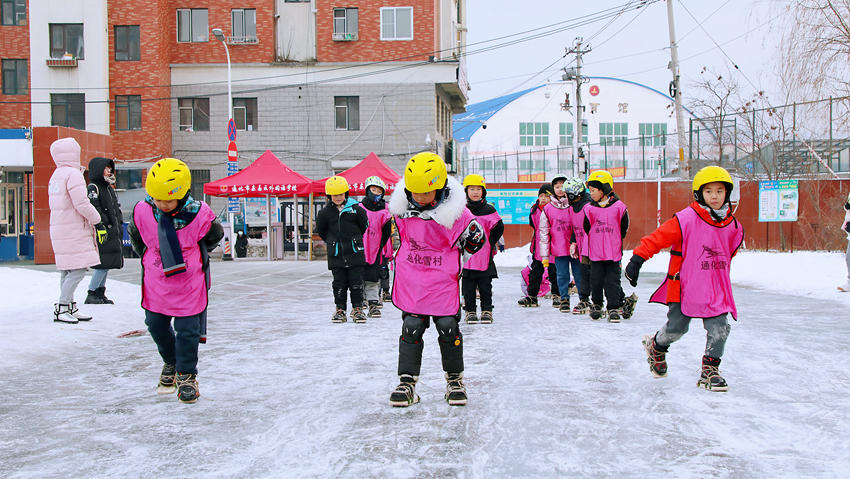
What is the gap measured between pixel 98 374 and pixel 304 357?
67.0 inches

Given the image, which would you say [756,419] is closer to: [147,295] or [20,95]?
[147,295]

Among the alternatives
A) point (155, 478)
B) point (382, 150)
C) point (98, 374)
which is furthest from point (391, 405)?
point (382, 150)

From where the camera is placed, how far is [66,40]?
108ft

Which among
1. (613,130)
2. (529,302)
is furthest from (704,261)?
(613,130)

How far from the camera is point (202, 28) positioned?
111 ft

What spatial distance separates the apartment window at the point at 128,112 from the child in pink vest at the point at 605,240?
27664 millimetres

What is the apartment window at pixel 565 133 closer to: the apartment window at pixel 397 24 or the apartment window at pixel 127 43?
the apartment window at pixel 397 24

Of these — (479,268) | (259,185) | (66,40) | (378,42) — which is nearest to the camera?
(479,268)

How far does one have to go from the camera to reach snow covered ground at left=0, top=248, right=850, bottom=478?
381 cm

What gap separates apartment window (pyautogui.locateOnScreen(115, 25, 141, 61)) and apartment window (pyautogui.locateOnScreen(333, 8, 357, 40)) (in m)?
8.39

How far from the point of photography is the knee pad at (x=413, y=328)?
506 cm

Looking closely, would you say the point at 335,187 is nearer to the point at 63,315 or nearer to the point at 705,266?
the point at 63,315

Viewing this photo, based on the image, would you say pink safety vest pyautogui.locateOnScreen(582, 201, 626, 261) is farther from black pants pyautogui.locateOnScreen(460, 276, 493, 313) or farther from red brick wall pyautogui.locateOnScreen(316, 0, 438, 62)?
red brick wall pyautogui.locateOnScreen(316, 0, 438, 62)

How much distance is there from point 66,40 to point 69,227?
2804 centimetres
